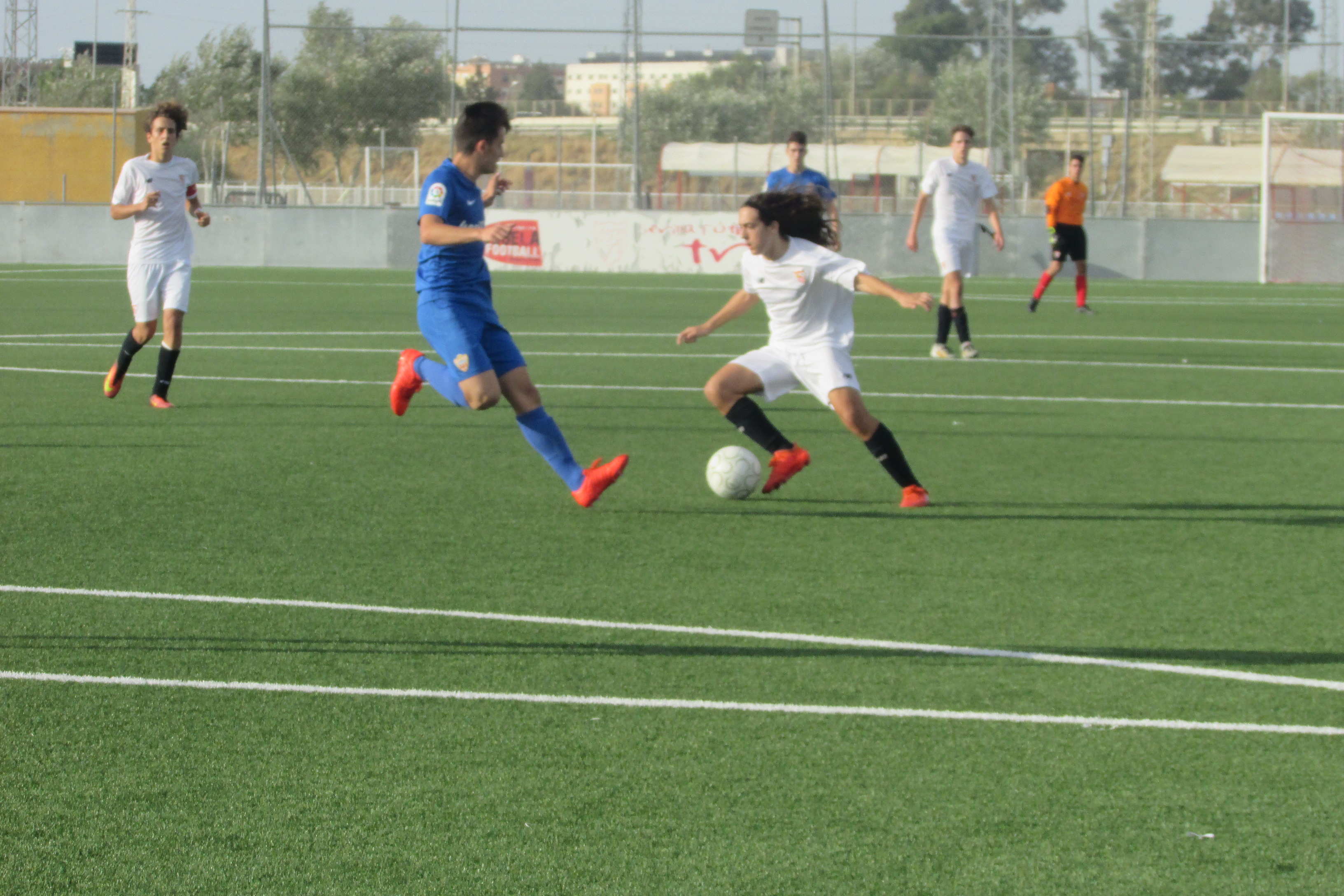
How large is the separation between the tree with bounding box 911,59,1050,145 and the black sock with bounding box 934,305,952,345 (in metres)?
18.2

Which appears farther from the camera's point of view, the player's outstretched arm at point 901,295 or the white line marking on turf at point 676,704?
the player's outstretched arm at point 901,295

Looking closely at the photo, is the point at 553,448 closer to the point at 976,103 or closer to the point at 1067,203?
the point at 1067,203

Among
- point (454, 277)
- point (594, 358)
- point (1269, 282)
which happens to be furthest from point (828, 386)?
point (1269, 282)

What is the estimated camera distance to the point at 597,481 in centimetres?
676

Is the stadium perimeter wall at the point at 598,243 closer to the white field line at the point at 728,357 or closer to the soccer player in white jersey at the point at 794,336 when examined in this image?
the white field line at the point at 728,357

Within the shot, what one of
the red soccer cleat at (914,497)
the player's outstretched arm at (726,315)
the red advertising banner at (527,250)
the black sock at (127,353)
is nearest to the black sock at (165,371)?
the black sock at (127,353)

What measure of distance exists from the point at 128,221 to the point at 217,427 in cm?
2114

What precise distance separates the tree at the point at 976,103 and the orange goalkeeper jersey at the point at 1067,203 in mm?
11517

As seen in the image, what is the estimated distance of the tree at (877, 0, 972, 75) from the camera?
1283 inches

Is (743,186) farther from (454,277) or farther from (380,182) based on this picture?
(454,277)

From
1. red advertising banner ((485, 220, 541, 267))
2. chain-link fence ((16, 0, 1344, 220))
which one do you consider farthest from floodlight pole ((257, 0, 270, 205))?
red advertising banner ((485, 220, 541, 267))

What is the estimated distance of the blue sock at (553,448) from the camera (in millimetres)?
6848

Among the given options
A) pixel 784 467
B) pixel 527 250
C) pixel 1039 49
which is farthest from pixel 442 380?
pixel 1039 49

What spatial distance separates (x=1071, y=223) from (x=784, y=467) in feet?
44.4
